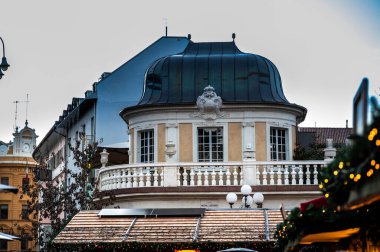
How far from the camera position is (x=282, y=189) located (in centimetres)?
3042

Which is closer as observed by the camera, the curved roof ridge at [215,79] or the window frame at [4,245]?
the curved roof ridge at [215,79]

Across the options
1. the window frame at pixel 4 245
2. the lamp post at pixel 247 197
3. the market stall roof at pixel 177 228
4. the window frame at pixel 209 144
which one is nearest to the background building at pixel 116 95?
the window frame at pixel 209 144

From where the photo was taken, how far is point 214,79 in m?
34.4

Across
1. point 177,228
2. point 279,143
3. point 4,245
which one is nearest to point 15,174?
point 4,245

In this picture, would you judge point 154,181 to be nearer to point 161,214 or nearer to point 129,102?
point 161,214

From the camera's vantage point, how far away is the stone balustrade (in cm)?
3045

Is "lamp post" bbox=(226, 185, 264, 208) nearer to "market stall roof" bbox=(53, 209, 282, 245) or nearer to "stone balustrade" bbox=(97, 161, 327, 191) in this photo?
"market stall roof" bbox=(53, 209, 282, 245)

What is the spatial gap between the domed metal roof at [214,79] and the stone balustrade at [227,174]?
3578mm

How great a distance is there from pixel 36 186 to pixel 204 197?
16.2 meters

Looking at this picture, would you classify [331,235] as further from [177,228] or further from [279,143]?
[279,143]

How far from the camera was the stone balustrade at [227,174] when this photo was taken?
30453 millimetres

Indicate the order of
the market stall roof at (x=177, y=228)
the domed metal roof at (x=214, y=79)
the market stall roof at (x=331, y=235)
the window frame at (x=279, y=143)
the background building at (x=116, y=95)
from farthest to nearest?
1. the background building at (x=116, y=95)
2. the domed metal roof at (x=214, y=79)
3. the window frame at (x=279, y=143)
4. the market stall roof at (x=177, y=228)
5. the market stall roof at (x=331, y=235)

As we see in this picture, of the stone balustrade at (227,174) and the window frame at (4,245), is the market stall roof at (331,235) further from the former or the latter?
the window frame at (4,245)

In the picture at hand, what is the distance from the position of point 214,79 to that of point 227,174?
512cm
